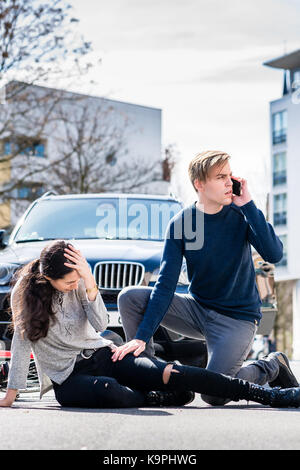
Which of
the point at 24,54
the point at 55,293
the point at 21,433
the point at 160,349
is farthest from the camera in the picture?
the point at 24,54

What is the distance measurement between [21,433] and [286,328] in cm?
5197

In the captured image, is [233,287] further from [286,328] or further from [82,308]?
[286,328]

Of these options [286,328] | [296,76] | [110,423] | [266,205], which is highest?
[296,76]

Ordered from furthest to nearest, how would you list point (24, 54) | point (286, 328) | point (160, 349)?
1. point (286, 328)
2. point (24, 54)
3. point (160, 349)

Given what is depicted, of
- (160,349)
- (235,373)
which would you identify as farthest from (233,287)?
(160,349)

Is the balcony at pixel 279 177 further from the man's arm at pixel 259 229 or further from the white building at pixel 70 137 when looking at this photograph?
the man's arm at pixel 259 229

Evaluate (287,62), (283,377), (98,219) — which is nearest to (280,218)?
(287,62)

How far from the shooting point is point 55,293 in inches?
228

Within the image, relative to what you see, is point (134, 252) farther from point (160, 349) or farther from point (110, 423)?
point (110, 423)

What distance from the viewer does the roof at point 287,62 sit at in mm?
60562

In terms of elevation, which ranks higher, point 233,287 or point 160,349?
point 233,287

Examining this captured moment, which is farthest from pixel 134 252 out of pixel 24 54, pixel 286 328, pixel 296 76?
pixel 296 76

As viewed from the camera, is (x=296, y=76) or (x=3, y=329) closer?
(x=3, y=329)

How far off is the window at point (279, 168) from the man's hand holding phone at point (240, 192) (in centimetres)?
5531
